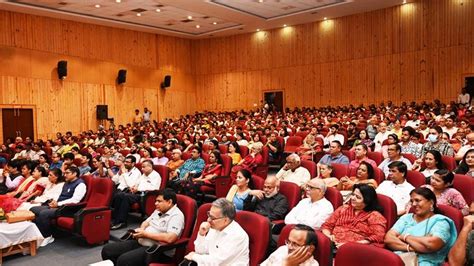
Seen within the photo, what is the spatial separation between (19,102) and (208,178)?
11.0 m

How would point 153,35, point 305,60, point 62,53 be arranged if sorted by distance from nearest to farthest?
point 62,53, point 305,60, point 153,35

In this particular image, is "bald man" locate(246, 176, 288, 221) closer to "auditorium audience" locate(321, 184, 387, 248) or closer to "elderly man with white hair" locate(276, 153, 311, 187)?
"auditorium audience" locate(321, 184, 387, 248)

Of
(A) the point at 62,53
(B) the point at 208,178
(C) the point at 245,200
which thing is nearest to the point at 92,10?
(A) the point at 62,53

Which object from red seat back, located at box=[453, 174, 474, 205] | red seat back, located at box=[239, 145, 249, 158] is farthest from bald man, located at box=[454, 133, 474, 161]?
red seat back, located at box=[239, 145, 249, 158]

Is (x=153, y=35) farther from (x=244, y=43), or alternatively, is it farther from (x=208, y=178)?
(x=208, y=178)

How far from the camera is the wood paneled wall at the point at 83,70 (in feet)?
47.0

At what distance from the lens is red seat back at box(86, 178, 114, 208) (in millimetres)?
5527

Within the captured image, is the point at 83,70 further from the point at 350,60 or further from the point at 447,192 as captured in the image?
the point at 447,192

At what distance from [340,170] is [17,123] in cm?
1293

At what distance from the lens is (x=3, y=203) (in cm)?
521

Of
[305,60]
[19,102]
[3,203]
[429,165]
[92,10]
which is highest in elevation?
[92,10]

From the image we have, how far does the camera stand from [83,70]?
53.3 feet

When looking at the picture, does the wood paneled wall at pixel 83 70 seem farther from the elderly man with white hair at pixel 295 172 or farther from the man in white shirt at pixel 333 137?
the elderly man with white hair at pixel 295 172

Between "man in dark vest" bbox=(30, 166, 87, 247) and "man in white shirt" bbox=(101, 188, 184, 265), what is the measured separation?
1855mm
